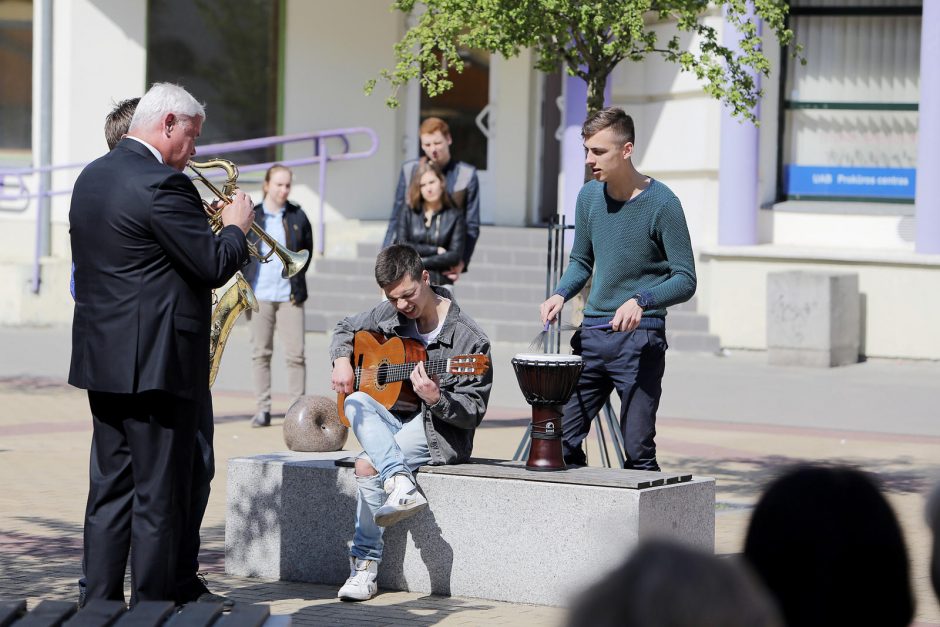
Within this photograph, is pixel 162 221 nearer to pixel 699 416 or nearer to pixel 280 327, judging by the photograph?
pixel 280 327

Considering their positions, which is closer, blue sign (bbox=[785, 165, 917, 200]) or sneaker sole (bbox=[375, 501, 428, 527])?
sneaker sole (bbox=[375, 501, 428, 527])

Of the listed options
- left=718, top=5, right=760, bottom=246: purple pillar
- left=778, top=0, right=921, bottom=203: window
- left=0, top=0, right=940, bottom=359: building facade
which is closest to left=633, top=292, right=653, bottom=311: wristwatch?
left=0, top=0, right=940, bottom=359: building facade

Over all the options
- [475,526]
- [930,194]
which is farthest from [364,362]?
[930,194]

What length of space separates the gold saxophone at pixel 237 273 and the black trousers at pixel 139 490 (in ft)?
1.23

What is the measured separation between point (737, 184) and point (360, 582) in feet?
32.7

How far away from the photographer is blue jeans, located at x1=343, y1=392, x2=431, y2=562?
20.4 ft

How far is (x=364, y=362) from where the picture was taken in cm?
659

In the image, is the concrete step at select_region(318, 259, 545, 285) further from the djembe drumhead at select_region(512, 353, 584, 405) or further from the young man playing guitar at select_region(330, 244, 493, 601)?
the djembe drumhead at select_region(512, 353, 584, 405)

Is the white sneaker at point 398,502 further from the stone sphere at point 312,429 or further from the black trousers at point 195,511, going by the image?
the stone sphere at point 312,429

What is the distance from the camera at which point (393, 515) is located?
614 cm

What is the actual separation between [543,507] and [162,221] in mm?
→ 1943

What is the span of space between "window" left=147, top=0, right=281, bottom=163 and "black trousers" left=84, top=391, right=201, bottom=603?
1328cm

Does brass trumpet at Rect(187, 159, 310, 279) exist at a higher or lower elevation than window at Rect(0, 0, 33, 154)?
lower

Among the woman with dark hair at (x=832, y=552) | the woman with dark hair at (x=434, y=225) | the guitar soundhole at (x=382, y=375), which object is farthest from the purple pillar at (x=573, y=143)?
the woman with dark hair at (x=832, y=552)
